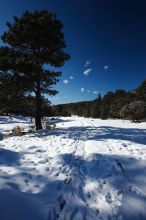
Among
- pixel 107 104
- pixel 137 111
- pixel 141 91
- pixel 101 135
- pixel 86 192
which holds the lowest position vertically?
pixel 86 192

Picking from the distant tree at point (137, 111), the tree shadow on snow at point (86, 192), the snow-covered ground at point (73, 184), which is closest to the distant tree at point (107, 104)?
the distant tree at point (137, 111)

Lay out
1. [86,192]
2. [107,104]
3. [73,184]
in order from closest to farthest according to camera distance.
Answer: [86,192], [73,184], [107,104]

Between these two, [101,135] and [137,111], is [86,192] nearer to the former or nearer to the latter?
[101,135]

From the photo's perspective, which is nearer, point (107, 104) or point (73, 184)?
point (73, 184)

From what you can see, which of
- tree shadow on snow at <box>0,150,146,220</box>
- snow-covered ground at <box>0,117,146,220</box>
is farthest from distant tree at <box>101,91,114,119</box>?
tree shadow on snow at <box>0,150,146,220</box>

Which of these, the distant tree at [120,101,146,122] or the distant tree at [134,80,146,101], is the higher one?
the distant tree at [134,80,146,101]

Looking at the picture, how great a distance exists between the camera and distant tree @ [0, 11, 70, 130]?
493 inches

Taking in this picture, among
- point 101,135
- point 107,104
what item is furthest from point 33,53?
point 107,104

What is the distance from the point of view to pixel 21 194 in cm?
352

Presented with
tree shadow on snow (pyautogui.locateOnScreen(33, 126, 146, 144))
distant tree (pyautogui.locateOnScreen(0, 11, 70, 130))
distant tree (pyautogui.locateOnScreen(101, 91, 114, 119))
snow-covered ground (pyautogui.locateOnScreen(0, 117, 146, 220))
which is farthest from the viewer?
distant tree (pyautogui.locateOnScreen(101, 91, 114, 119))

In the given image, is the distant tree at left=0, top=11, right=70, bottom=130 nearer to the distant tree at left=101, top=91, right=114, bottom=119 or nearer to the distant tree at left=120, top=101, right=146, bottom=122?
the distant tree at left=120, top=101, right=146, bottom=122

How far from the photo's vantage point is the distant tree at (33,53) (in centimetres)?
1252

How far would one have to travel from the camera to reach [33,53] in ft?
47.0

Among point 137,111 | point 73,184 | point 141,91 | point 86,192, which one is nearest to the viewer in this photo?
point 86,192
